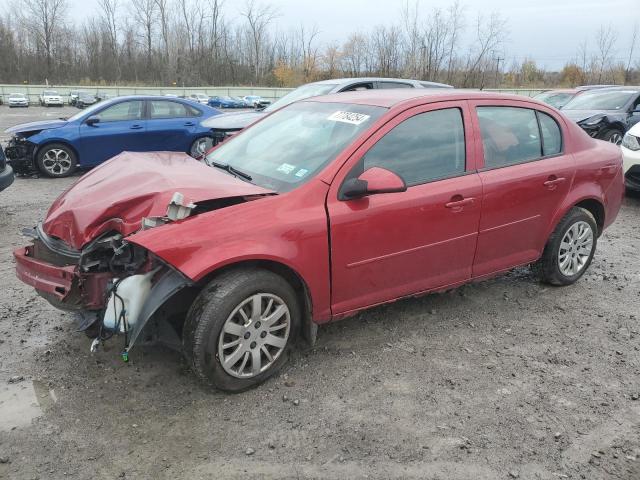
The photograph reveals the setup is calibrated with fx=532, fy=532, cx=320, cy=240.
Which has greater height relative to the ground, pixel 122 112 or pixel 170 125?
pixel 122 112

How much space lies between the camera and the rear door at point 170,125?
10039 millimetres

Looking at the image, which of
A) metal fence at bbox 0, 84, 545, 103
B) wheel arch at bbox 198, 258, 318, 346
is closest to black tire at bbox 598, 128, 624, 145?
wheel arch at bbox 198, 258, 318, 346

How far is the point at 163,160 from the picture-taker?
3877 millimetres

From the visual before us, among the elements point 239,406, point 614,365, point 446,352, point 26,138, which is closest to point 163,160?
point 239,406

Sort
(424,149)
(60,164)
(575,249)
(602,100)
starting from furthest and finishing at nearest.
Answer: (602,100) → (60,164) → (575,249) → (424,149)

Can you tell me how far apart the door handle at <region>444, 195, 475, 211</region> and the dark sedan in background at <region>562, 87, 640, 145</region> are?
8.76 meters

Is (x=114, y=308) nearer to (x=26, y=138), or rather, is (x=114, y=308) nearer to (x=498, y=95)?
(x=498, y=95)

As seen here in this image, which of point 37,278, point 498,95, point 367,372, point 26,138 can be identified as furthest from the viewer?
point 26,138

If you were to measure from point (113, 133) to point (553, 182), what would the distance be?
25.9ft

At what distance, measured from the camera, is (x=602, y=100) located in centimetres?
1218

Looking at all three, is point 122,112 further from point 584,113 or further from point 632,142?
point 584,113

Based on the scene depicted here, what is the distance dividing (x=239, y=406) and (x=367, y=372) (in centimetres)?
84

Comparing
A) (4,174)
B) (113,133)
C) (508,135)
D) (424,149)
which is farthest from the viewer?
(113,133)

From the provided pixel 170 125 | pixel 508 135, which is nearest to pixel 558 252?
pixel 508 135
